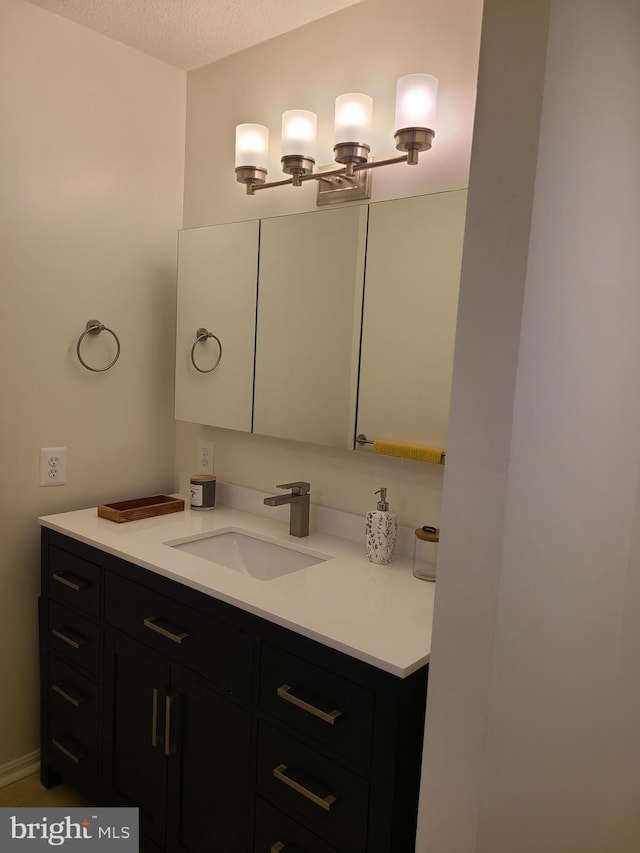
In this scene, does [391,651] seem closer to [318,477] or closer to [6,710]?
[318,477]

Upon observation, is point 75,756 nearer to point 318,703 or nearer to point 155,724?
point 155,724

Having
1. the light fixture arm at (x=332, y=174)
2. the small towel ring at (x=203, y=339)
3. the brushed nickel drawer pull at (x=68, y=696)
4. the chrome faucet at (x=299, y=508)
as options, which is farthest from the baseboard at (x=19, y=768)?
the light fixture arm at (x=332, y=174)

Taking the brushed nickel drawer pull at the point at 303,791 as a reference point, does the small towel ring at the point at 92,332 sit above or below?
above

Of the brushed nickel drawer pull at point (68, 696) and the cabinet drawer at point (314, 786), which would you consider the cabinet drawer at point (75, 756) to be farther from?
the cabinet drawer at point (314, 786)

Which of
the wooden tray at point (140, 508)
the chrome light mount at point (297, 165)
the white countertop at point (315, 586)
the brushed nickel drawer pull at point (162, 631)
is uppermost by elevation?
the chrome light mount at point (297, 165)

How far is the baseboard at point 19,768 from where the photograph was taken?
83.5 inches

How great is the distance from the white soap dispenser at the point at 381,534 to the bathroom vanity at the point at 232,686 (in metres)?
0.04

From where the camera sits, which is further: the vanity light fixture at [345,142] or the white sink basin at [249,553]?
the white sink basin at [249,553]

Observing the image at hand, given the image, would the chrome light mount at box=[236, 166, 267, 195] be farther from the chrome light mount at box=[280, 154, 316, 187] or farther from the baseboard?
the baseboard

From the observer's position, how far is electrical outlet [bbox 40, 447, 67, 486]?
6.97 feet

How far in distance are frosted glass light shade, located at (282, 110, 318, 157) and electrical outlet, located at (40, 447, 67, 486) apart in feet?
3.91

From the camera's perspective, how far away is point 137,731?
178 cm

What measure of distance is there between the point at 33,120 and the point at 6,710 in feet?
6.13

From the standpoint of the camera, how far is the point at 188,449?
8.08 ft
